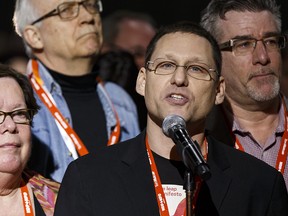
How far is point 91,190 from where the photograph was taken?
3457 millimetres

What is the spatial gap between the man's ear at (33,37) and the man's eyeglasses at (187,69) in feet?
5.45

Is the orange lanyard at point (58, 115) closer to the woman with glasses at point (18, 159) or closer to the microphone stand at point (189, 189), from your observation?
the woman with glasses at point (18, 159)

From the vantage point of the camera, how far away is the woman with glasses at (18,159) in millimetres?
3891

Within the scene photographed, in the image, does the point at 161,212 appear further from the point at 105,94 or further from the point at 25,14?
the point at 25,14

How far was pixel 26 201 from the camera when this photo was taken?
12.8 feet

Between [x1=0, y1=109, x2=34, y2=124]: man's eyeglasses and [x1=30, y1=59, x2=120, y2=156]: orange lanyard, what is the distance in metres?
0.68

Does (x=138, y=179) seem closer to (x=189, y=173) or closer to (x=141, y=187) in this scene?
(x=141, y=187)

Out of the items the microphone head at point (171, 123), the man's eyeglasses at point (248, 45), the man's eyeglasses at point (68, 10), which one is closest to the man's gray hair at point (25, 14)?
the man's eyeglasses at point (68, 10)

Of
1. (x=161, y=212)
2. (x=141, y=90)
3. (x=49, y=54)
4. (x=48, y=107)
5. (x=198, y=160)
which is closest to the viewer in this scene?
(x=198, y=160)

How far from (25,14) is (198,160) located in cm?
261

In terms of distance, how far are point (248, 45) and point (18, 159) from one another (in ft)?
4.95

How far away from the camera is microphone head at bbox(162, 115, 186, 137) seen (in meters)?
3.18

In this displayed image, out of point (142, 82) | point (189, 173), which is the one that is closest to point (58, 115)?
point (142, 82)

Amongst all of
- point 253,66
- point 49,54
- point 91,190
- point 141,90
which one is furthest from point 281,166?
point 49,54
